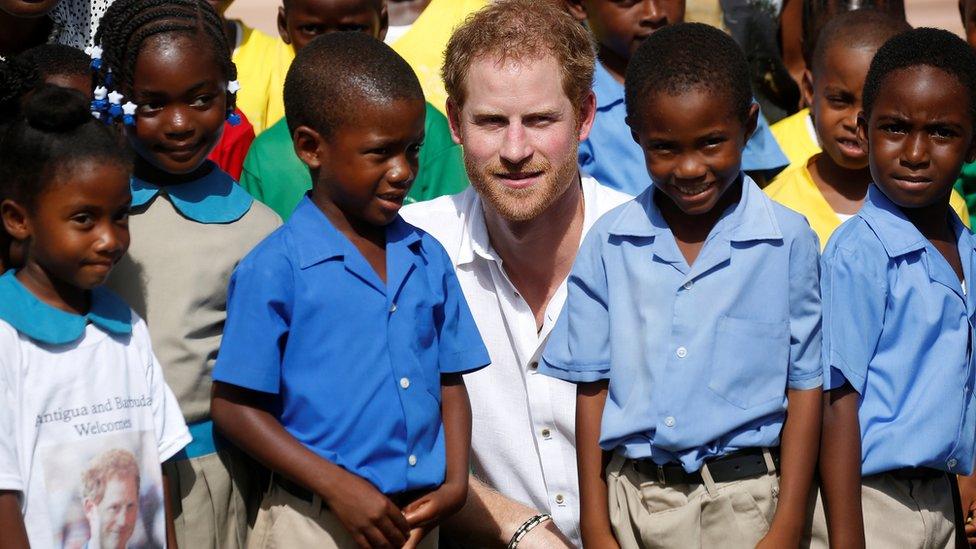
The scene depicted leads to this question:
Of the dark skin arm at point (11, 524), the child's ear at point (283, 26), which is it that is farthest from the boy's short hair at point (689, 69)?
the child's ear at point (283, 26)

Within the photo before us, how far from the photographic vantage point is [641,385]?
330cm

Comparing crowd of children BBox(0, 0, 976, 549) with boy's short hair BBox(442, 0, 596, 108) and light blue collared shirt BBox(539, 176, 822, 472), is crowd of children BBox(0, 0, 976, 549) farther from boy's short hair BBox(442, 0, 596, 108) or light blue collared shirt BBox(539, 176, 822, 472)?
boy's short hair BBox(442, 0, 596, 108)

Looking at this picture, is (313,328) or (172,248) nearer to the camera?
(313,328)

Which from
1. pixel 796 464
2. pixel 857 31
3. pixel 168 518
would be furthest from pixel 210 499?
pixel 857 31

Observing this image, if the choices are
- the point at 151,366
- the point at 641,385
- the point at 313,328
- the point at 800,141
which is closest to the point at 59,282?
the point at 151,366

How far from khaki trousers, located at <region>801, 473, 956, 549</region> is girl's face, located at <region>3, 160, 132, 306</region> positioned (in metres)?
1.86

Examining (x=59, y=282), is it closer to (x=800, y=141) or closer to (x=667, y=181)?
(x=667, y=181)

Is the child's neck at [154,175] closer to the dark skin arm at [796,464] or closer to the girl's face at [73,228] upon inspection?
the girl's face at [73,228]

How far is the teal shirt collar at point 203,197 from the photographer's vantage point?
137 inches

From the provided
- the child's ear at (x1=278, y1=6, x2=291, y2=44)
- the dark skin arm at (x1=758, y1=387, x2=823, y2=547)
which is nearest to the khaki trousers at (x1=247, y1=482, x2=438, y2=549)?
the dark skin arm at (x1=758, y1=387, x2=823, y2=547)

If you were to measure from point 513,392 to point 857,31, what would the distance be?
184 centimetres

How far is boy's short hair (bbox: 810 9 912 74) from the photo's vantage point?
4691mm

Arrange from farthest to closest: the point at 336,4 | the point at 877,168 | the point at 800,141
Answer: the point at 800,141 → the point at 336,4 → the point at 877,168

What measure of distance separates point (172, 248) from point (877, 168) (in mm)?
1829
